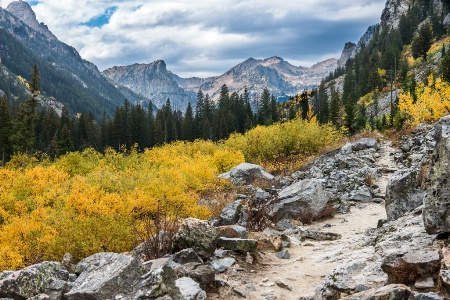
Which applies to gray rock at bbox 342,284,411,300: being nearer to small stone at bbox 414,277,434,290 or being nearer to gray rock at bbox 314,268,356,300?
small stone at bbox 414,277,434,290

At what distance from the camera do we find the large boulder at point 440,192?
219 inches

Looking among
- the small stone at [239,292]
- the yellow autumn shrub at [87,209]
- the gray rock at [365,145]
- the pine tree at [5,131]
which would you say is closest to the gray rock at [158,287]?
the small stone at [239,292]

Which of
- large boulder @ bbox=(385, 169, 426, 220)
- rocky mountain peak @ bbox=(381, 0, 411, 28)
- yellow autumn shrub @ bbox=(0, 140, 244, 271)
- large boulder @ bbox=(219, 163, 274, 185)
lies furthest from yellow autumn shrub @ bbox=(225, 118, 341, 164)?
rocky mountain peak @ bbox=(381, 0, 411, 28)

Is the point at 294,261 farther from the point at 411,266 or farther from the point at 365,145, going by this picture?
the point at 365,145

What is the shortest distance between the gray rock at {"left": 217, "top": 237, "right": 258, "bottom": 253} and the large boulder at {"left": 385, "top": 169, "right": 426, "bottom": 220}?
3.89 metres

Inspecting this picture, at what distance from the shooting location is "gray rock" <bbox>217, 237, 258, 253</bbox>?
355 inches

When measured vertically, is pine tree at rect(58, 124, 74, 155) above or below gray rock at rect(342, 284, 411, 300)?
above

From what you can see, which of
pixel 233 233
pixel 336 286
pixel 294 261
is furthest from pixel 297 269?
pixel 336 286

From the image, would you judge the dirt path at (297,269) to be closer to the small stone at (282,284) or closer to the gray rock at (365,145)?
the small stone at (282,284)

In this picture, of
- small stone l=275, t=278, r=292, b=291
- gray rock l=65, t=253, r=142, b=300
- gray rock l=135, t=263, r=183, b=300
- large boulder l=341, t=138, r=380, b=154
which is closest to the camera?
gray rock l=135, t=263, r=183, b=300

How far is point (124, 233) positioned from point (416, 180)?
908 cm

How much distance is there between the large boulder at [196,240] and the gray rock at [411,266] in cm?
415

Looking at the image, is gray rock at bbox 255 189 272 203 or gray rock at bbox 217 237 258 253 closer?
gray rock at bbox 217 237 258 253

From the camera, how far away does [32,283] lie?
743 centimetres
